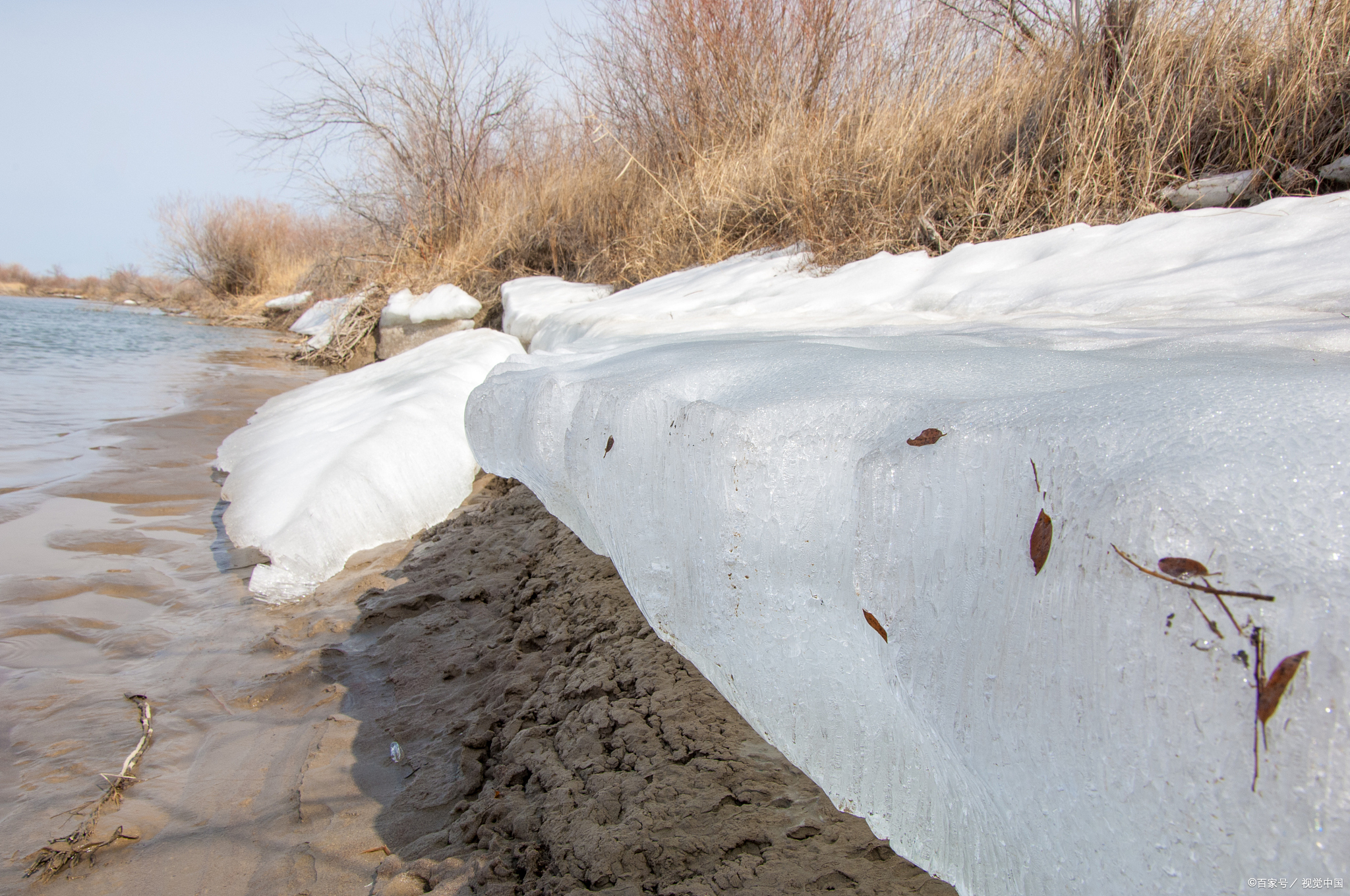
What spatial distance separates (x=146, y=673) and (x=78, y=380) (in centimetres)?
559

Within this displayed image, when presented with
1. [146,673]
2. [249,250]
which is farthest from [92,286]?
[146,673]

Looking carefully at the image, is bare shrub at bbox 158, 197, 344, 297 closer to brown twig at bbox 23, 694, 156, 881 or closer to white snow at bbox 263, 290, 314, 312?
white snow at bbox 263, 290, 314, 312

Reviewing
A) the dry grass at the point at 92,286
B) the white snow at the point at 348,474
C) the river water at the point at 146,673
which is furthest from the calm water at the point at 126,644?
the dry grass at the point at 92,286

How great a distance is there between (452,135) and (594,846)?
824 cm

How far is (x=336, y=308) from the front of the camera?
7797 mm

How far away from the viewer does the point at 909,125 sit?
11.8 feet

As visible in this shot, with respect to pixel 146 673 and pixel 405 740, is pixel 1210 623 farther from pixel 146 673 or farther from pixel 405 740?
pixel 146 673

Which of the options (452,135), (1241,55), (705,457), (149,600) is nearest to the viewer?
(705,457)

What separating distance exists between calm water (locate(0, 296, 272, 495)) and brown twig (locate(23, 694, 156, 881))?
2.39 meters

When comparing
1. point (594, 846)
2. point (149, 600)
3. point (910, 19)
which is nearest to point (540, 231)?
point (910, 19)

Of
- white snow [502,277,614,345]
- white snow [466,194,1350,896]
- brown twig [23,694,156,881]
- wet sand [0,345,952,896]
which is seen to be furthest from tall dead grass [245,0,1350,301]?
brown twig [23,694,156,881]

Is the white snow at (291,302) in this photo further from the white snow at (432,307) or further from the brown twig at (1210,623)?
the brown twig at (1210,623)

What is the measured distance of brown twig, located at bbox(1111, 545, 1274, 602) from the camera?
45cm

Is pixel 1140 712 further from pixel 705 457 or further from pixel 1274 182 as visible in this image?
pixel 1274 182
